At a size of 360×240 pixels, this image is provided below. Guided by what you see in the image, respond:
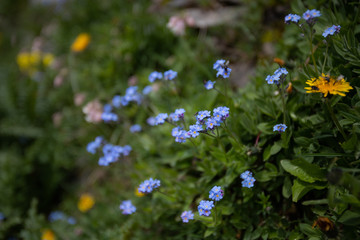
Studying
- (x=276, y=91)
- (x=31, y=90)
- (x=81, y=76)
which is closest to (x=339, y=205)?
(x=276, y=91)

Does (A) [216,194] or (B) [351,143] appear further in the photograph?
(A) [216,194]

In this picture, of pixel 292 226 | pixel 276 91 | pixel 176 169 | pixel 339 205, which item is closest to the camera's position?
pixel 339 205

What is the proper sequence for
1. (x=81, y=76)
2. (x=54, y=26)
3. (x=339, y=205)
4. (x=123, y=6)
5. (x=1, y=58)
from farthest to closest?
(x=1, y=58) < (x=54, y=26) < (x=123, y=6) < (x=81, y=76) < (x=339, y=205)

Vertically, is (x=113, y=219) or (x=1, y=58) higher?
(x=1, y=58)

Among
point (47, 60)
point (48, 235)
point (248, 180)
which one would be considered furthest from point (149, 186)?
point (47, 60)

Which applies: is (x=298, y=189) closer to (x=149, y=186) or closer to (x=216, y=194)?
(x=216, y=194)

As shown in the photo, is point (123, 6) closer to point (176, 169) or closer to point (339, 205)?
point (176, 169)

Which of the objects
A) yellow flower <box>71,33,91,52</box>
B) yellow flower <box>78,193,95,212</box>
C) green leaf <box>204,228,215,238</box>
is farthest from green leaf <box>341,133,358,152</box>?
yellow flower <box>71,33,91,52</box>
